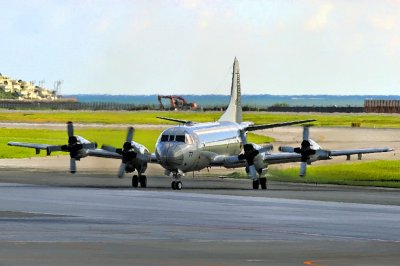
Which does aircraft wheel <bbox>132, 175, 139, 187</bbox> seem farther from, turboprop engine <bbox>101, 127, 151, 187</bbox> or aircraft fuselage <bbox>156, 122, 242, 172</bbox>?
aircraft fuselage <bbox>156, 122, 242, 172</bbox>

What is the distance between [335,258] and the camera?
31.2 meters

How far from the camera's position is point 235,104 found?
→ 84.8 meters

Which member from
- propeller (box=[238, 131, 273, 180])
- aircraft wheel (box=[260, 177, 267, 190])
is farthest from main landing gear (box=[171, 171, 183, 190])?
aircraft wheel (box=[260, 177, 267, 190])

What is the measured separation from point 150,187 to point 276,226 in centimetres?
2777

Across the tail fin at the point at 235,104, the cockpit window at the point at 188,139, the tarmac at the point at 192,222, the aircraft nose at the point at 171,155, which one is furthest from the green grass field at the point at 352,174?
the aircraft nose at the point at 171,155

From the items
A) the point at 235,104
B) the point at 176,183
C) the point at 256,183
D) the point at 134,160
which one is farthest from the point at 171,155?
the point at 235,104

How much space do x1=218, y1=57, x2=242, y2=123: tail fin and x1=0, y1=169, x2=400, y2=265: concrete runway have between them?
12.9 m

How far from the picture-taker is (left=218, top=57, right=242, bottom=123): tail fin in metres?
83.1

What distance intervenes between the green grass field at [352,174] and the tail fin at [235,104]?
4.52 m

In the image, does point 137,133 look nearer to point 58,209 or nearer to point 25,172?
point 25,172

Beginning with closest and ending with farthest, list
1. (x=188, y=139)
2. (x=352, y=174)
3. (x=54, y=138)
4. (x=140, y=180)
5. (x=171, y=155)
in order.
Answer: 1. (x=171, y=155)
2. (x=188, y=139)
3. (x=140, y=180)
4. (x=352, y=174)
5. (x=54, y=138)

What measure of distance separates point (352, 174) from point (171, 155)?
19137mm

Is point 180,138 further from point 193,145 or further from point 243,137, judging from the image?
point 243,137

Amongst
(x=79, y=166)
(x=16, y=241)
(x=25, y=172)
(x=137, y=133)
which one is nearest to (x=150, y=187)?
(x=25, y=172)
